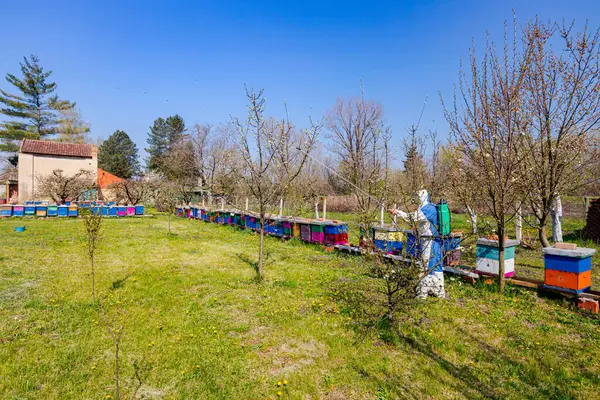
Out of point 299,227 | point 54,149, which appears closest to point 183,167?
point 54,149

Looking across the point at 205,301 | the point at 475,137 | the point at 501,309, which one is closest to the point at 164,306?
the point at 205,301

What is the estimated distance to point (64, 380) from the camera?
374 cm

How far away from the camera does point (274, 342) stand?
471 centimetres

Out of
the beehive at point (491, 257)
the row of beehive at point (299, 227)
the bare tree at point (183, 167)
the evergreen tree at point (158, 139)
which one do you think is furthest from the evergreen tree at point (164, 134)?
the beehive at point (491, 257)

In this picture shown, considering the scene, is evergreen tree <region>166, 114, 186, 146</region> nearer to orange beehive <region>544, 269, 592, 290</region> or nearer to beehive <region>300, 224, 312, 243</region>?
beehive <region>300, 224, 312, 243</region>

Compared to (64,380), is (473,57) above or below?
above

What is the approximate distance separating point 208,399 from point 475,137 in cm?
569

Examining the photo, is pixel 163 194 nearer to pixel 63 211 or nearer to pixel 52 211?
pixel 63 211

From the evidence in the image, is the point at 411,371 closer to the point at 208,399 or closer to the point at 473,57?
the point at 208,399

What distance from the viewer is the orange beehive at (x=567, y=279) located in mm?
5711

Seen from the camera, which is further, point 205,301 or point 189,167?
point 189,167

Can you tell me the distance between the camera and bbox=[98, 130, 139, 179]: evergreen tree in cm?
4978

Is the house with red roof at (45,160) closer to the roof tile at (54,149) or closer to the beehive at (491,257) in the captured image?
the roof tile at (54,149)

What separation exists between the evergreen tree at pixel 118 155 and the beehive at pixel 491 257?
52.9m
